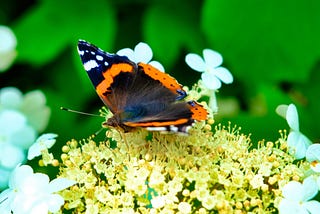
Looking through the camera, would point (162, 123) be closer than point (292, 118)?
Yes

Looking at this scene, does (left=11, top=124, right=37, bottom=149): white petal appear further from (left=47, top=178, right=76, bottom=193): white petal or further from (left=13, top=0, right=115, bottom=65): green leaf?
(left=47, top=178, right=76, bottom=193): white petal

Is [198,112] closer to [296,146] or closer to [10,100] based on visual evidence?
[296,146]

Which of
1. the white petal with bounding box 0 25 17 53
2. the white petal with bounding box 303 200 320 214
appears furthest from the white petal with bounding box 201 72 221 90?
the white petal with bounding box 0 25 17 53

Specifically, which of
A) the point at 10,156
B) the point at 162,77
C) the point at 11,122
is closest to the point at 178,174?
the point at 162,77

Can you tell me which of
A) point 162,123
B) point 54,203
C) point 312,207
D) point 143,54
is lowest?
point 54,203

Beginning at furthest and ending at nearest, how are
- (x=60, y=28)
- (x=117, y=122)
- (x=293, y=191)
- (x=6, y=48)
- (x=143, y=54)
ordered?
(x=60, y=28), (x=6, y=48), (x=143, y=54), (x=117, y=122), (x=293, y=191)

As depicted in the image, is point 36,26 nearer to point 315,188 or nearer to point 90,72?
point 90,72

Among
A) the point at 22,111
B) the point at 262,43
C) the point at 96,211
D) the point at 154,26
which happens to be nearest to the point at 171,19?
the point at 154,26
